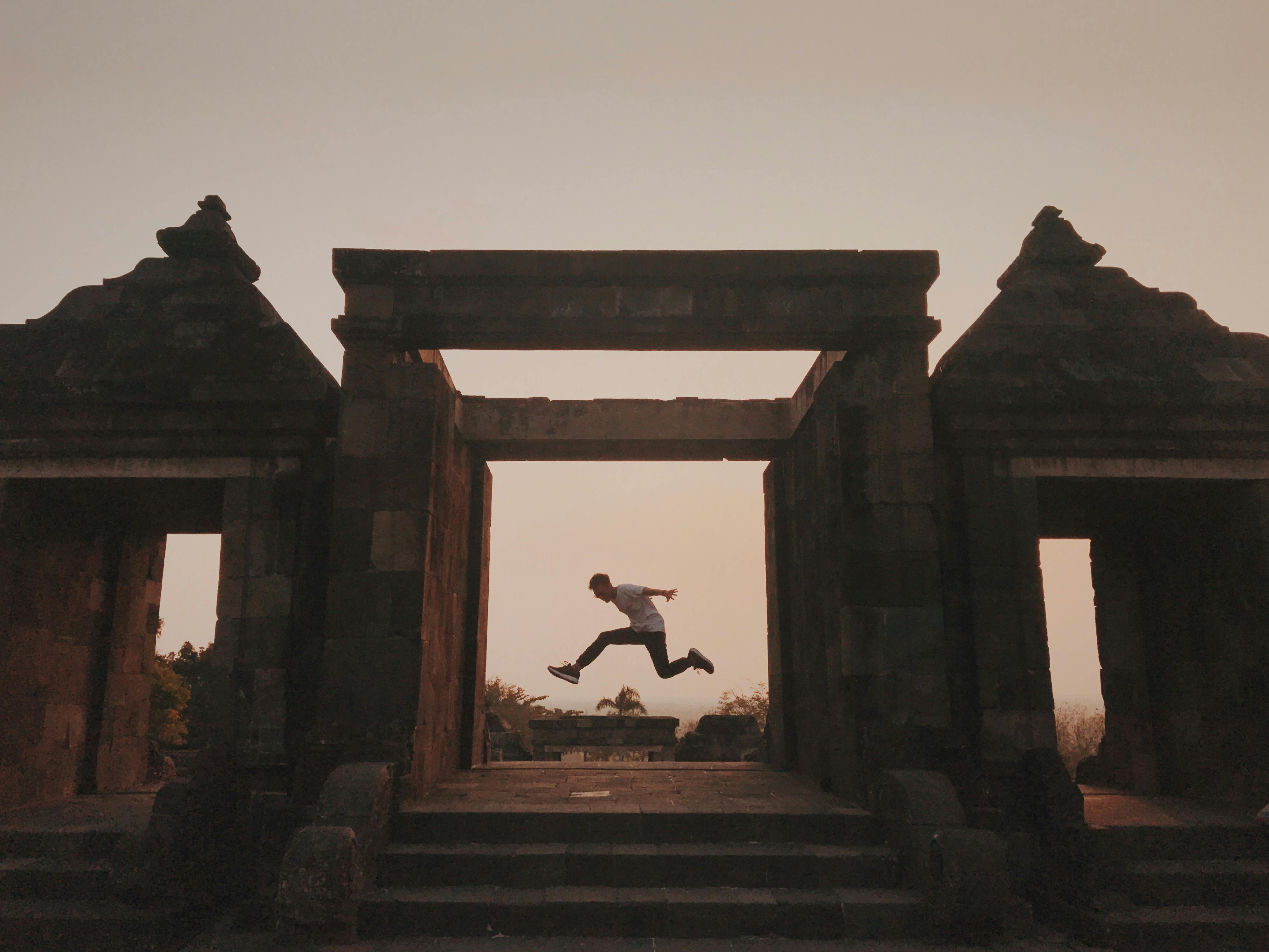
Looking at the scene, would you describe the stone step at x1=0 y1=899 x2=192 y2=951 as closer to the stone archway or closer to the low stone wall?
the stone archway

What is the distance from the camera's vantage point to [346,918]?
5.24 metres

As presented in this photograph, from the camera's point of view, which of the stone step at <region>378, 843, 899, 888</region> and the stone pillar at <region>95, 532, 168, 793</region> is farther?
the stone pillar at <region>95, 532, 168, 793</region>

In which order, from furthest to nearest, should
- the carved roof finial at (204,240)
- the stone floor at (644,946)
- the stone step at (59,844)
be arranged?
1. the carved roof finial at (204,240)
2. the stone step at (59,844)
3. the stone floor at (644,946)

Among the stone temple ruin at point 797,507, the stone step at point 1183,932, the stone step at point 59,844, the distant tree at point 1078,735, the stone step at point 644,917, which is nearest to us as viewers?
the stone step at point 644,917

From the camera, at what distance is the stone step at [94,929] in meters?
5.70

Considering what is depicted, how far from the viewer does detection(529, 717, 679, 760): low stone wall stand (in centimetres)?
1667

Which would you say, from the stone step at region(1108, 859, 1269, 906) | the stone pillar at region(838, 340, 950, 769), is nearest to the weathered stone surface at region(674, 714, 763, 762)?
the stone pillar at region(838, 340, 950, 769)

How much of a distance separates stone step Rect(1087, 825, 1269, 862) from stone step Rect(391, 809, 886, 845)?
212 centimetres

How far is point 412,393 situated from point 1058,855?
20.8 feet

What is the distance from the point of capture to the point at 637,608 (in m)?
9.43

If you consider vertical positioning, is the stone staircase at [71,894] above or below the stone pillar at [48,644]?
below

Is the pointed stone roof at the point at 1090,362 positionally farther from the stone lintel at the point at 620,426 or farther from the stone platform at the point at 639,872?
the stone platform at the point at 639,872

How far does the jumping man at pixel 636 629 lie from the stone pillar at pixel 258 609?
3014mm

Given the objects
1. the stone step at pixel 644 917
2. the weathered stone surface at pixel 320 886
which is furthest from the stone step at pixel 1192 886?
the weathered stone surface at pixel 320 886
